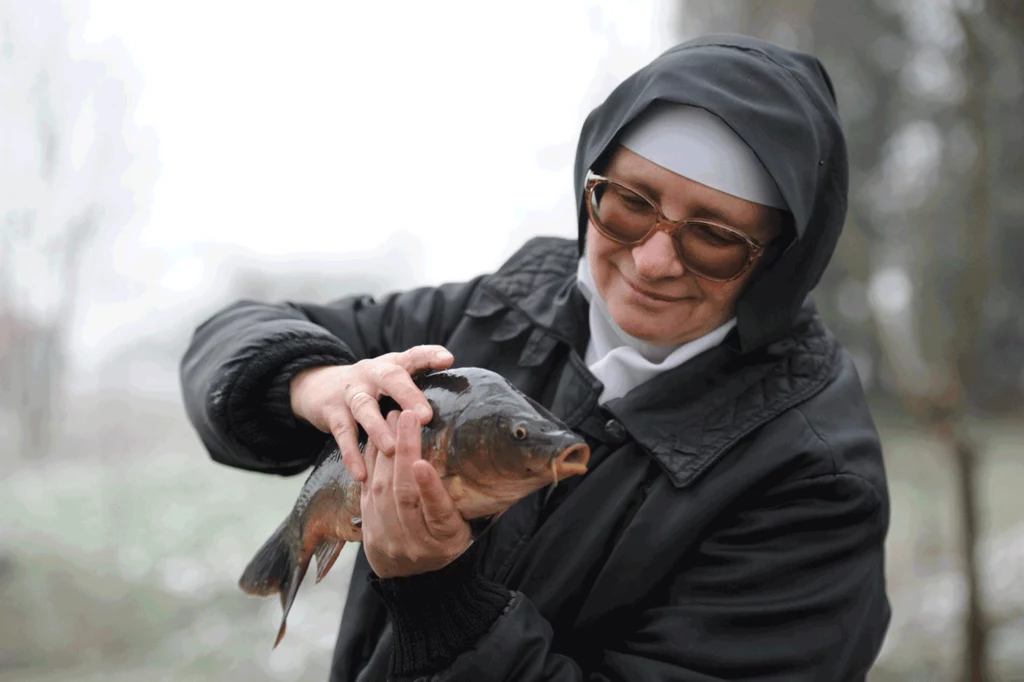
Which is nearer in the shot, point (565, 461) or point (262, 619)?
point (565, 461)

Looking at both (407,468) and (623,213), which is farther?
(623,213)

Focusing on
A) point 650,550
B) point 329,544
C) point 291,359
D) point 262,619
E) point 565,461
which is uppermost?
point 565,461

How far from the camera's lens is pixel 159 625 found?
618cm

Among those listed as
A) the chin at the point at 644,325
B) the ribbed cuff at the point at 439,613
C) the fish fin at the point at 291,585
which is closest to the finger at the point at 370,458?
the ribbed cuff at the point at 439,613

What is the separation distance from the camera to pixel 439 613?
176 cm

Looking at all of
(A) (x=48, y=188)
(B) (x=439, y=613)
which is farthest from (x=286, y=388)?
(A) (x=48, y=188)

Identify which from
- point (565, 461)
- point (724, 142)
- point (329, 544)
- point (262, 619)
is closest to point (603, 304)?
point (724, 142)

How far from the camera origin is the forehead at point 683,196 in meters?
1.97

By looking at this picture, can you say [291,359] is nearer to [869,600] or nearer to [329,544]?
[329,544]

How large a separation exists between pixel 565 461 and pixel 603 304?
0.71m

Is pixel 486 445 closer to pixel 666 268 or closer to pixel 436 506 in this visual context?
pixel 436 506

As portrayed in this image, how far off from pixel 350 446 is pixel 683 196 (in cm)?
A: 88

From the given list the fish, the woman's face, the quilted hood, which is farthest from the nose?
the fish

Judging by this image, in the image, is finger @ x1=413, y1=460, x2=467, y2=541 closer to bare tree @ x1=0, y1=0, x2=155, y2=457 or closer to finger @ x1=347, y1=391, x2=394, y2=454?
finger @ x1=347, y1=391, x2=394, y2=454
